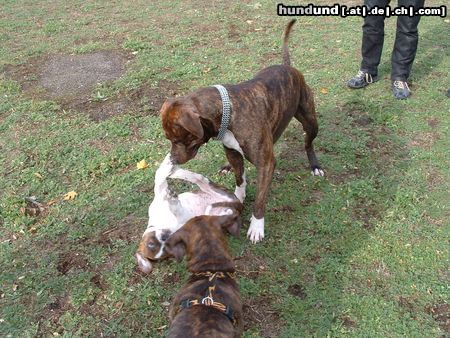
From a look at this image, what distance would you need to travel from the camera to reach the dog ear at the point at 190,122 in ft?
11.0

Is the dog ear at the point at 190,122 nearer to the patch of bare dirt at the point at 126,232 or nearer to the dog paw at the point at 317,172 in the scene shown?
the patch of bare dirt at the point at 126,232

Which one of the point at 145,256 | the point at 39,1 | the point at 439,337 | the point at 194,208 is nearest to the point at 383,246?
the point at 439,337

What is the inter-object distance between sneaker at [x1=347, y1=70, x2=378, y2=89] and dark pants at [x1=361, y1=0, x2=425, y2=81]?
61 mm

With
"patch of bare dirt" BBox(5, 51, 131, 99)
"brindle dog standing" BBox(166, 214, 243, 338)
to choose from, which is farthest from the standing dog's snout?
"patch of bare dirt" BBox(5, 51, 131, 99)

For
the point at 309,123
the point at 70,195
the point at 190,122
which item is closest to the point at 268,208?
the point at 309,123

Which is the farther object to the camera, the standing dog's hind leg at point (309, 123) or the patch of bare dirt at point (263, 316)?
the standing dog's hind leg at point (309, 123)

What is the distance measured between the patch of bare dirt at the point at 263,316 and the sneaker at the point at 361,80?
12.4 ft

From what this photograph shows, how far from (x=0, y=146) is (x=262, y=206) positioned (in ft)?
10.8

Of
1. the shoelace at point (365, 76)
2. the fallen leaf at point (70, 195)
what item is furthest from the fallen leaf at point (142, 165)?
the shoelace at point (365, 76)

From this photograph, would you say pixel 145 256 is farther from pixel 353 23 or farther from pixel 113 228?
pixel 353 23

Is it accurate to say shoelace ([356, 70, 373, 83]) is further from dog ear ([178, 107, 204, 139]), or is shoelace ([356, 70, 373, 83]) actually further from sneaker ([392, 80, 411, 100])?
dog ear ([178, 107, 204, 139])

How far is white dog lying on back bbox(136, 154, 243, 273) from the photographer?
3546mm

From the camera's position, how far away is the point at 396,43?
639 centimetres

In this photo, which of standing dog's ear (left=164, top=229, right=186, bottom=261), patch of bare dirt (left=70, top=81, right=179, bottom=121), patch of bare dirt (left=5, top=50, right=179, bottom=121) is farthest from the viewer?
patch of bare dirt (left=5, top=50, right=179, bottom=121)
